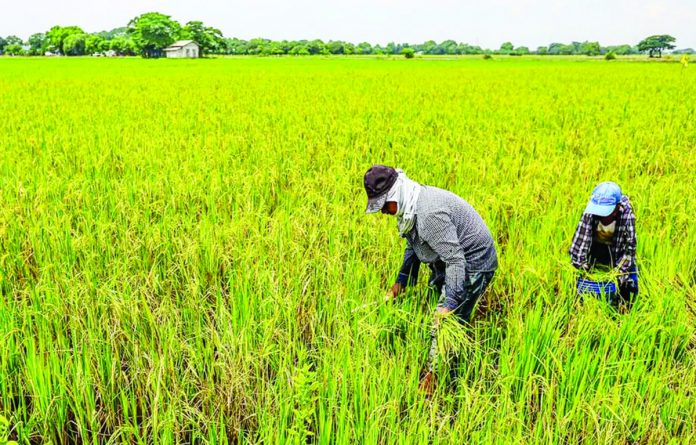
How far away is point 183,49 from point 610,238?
71802 millimetres

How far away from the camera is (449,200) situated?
2.19 m

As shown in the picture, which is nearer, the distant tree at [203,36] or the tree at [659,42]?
the distant tree at [203,36]

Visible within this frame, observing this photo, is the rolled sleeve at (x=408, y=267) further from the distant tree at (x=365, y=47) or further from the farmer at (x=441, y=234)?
the distant tree at (x=365, y=47)

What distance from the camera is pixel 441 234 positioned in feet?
6.85

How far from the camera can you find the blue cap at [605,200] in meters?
2.32

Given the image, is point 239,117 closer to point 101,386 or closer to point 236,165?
point 236,165

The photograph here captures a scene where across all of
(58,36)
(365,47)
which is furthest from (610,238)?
(365,47)

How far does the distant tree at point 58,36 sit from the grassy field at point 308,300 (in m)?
93.7

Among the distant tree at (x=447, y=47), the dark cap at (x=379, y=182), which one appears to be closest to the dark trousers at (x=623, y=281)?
the dark cap at (x=379, y=182)

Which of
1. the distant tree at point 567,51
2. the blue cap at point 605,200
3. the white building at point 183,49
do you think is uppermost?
the distant tree at point 567,51

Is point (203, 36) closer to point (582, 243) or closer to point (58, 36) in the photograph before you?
point (58, 36)

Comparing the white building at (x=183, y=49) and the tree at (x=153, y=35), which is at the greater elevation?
the tree at (x=153, y=35)

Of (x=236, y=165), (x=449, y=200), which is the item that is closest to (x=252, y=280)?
(x=449, y=200)

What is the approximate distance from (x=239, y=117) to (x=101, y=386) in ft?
22.5
